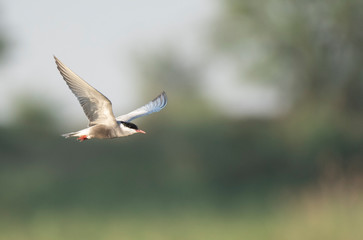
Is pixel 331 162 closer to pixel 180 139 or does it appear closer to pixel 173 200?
pixel 180 139

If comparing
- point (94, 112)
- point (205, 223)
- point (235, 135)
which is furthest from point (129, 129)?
point (235, 135)

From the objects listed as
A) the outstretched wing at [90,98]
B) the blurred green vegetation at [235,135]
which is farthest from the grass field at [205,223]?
the outstretched wing at [90,98]

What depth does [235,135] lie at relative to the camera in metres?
19.3

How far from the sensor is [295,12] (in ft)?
62.1

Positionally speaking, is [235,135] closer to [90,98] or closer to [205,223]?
[205,223]

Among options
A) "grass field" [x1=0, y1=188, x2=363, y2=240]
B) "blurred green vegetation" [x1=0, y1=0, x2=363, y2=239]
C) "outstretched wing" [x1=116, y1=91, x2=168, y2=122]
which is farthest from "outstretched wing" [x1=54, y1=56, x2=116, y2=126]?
"blurred green vegetation" [x1=0, y1=0, x2=363, y2=239]

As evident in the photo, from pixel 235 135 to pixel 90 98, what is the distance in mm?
14765

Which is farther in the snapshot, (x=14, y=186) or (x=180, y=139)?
(x=180, y=139)

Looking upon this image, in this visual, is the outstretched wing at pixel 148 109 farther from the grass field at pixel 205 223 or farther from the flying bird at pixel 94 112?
the grass field at pixel 205 223

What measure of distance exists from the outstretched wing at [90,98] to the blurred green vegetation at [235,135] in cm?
1115

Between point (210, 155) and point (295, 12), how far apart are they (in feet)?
13.2

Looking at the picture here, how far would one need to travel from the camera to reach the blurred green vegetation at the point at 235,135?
57.5ft

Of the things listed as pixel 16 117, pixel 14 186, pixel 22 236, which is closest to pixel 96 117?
pixel 22 236

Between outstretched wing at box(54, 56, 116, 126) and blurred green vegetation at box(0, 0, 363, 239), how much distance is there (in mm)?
11152
